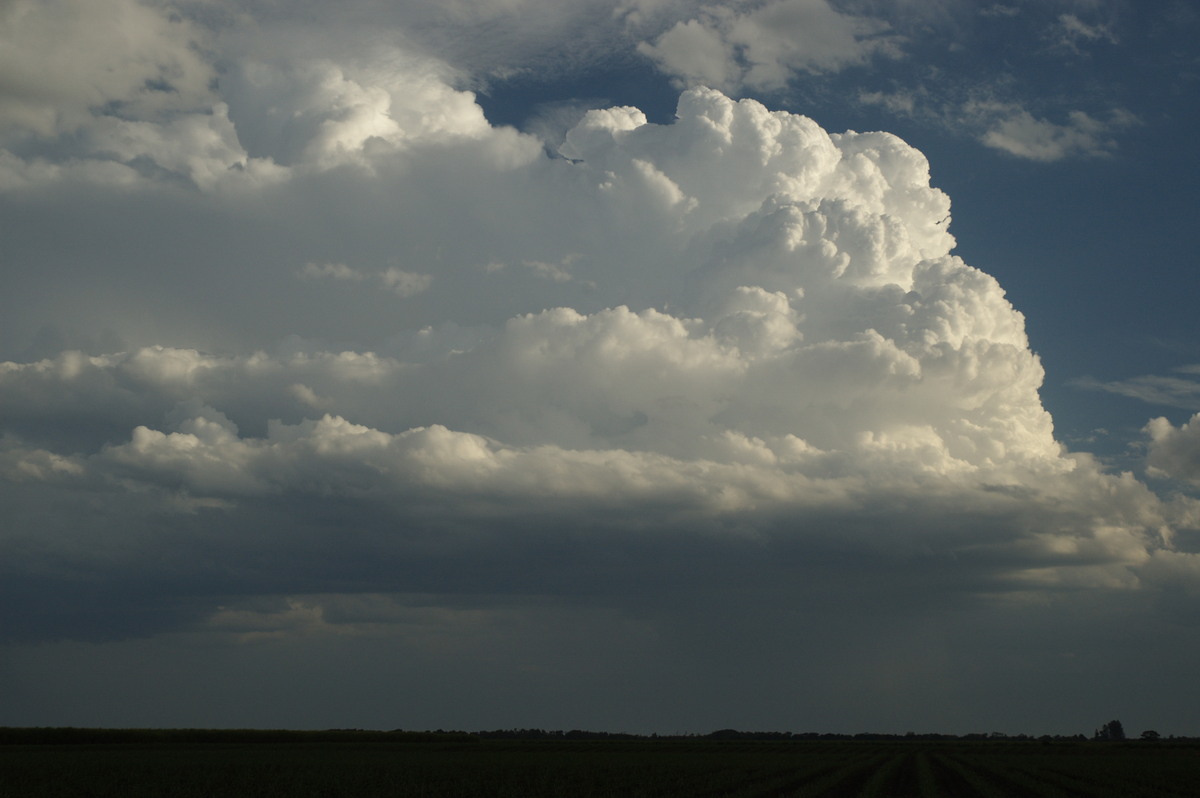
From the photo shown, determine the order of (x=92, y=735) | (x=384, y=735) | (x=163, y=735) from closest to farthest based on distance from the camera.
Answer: (x=92, y=735)
(x=163, y=735)
(x=384, y=735)

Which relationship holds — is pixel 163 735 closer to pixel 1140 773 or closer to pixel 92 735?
pixel 92 735

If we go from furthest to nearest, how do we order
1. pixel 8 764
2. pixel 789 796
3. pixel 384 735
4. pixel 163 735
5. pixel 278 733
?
pixel 384 735, pixel 278 733, pixel 163 735, pixel 8 764, pixel 789 796

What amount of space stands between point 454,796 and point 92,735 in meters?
94.8

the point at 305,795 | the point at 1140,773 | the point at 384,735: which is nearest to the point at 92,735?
the point at 384,735

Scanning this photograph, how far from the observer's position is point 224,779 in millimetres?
61406

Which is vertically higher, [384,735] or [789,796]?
[789,796]

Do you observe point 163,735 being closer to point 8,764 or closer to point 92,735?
point 92,735

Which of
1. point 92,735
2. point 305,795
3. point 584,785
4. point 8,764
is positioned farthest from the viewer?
point 92,735

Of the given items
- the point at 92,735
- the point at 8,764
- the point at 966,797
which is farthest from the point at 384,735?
the point at 966,797

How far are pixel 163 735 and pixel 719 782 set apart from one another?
331 ft

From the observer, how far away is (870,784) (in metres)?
64.7

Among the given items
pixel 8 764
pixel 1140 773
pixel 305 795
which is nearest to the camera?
pixel 305 795

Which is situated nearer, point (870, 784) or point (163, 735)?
point (870, 784)

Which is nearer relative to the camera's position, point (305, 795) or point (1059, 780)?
point (305, 795)
